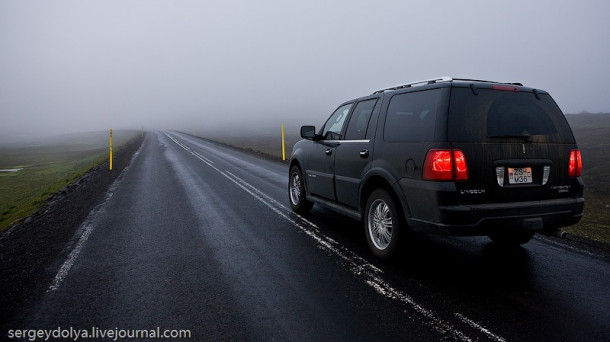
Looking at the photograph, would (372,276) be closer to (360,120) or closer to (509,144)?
(509,144)

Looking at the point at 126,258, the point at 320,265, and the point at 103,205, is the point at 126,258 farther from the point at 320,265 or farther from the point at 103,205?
the point at 103,205

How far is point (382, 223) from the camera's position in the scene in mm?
4465

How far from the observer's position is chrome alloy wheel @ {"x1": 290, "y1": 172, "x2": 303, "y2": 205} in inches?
271

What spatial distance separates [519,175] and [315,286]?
242 centimetres

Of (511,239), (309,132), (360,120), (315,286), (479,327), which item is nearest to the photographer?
(479,327)

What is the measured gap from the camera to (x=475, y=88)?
12.5ft

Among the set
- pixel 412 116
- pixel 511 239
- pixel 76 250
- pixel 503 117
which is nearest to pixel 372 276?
pixel 412 116

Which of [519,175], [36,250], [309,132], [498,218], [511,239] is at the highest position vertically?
[309,132]

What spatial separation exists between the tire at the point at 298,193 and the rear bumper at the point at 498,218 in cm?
317

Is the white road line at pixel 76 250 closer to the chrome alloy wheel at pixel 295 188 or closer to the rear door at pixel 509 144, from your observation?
the chrome alloy wheel at pixel 295 188

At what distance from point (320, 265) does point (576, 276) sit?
2.80 metres

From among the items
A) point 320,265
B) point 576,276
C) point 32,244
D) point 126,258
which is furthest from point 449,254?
point 32,244

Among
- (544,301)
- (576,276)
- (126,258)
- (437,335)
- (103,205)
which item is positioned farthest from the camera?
(103,205)

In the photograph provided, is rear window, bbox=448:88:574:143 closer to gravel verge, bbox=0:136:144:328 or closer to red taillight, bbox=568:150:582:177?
red taillight, bbox=568:150:582:177
